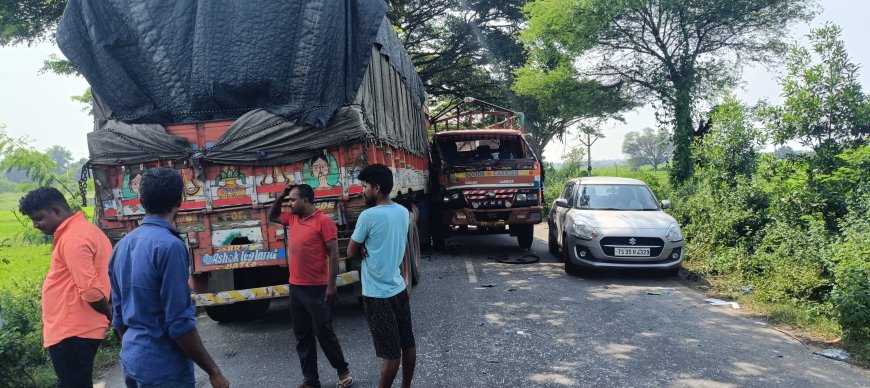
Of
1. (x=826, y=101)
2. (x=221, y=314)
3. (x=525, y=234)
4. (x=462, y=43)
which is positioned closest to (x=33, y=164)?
(x=221, y=314)

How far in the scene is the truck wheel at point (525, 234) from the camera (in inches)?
448

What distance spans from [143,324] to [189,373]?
1.01 feet

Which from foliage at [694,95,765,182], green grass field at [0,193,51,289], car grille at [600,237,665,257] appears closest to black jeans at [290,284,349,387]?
car grille at [600,237,665,257]

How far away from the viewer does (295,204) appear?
4234 millimetres

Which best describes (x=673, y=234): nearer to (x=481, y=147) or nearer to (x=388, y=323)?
(x=481, y=147)

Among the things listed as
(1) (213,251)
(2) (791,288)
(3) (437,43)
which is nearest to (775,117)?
(2) (791,288)

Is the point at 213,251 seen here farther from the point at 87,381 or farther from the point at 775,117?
the point at 775,117

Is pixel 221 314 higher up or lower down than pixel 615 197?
lower down

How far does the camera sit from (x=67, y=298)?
3070mm

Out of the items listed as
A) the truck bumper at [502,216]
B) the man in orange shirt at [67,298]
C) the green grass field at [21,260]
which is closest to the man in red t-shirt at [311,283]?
the man in orange shirt at [67,298]

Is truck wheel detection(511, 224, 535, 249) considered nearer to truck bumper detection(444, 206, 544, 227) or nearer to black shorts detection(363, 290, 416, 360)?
truck bumper detection(444, 206, 544, 227)

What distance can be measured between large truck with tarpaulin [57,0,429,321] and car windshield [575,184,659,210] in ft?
16.6

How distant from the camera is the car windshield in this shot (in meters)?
9.32

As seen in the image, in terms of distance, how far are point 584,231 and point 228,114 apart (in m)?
5.50
